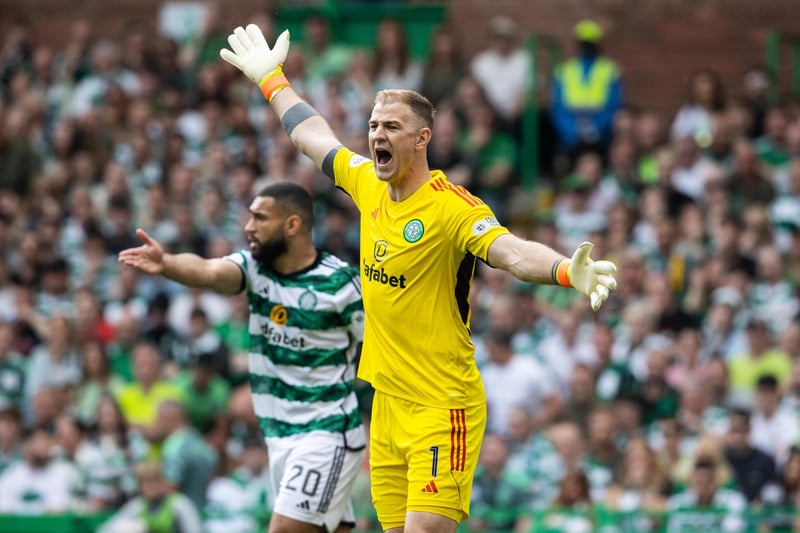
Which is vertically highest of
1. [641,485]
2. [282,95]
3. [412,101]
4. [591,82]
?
[591,82]

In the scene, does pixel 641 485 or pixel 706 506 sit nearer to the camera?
pixel 706 506

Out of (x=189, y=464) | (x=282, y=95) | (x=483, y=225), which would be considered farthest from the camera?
(x=189, y=464)

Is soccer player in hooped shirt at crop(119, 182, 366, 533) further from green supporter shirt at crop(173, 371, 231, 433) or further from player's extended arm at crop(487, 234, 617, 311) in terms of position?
green supporter shirt at crop(173, 371, 231, 433)

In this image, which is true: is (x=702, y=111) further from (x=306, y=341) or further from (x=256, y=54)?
(x=256, y=54)

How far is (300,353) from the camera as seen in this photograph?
9.60m

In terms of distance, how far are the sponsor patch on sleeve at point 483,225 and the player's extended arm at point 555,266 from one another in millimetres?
135

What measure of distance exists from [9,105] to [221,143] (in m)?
3.22

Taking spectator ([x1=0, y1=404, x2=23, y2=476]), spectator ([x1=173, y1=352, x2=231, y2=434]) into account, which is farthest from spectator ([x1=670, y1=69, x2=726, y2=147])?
spectator ([x1=0, y1=404, x2=23, y2=476])

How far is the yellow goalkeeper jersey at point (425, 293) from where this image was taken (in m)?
8.26

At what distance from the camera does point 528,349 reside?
15203mm

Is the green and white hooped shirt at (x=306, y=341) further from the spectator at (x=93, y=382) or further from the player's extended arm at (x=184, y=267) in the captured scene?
the spectator at (x=93, y=382)

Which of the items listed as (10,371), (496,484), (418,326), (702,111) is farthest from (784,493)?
(10,371)

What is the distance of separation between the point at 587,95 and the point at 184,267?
9.85 metres

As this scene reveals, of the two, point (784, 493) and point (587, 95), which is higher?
point (587, 95)
